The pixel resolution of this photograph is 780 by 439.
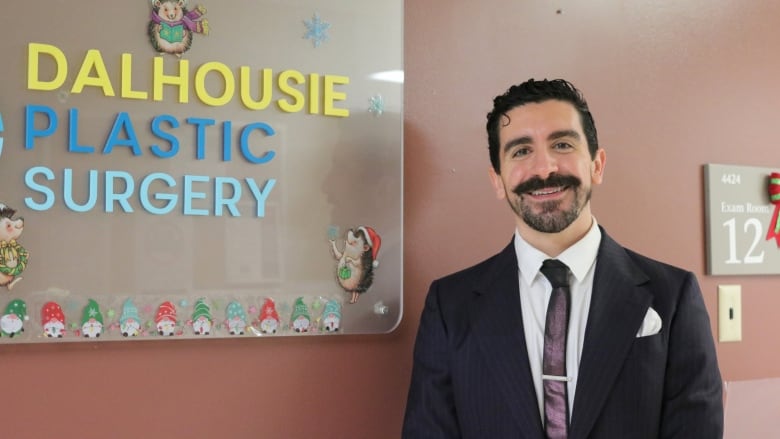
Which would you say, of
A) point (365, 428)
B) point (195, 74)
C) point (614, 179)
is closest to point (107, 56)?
point (195, 74)

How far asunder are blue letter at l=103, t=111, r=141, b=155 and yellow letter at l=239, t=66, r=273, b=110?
17 centimetres

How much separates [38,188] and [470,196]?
2.24ft

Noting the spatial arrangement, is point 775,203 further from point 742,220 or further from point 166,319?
point 166,319

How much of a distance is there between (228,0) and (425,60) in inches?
13.4

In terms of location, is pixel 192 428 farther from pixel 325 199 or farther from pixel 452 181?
pixel 452 181

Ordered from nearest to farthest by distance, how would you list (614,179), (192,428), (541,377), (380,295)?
(541,377) < (192,428) < (380,295) < (614,179)

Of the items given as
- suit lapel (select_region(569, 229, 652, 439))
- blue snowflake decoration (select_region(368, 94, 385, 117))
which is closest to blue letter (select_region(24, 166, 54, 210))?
blue snowflake decoration (select_region(368, 94, 385, 117))

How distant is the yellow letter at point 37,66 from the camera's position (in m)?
1.02

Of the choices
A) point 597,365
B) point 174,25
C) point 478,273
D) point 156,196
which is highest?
point 174,25

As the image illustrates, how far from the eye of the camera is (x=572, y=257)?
1.01 meters

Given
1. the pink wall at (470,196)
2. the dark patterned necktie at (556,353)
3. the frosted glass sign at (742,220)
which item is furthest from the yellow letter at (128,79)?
the frosted glass sign at (742,220)

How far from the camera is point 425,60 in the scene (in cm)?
125

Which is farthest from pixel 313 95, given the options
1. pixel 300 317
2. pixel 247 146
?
pixel 300 317

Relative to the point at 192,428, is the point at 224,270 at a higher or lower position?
higher
